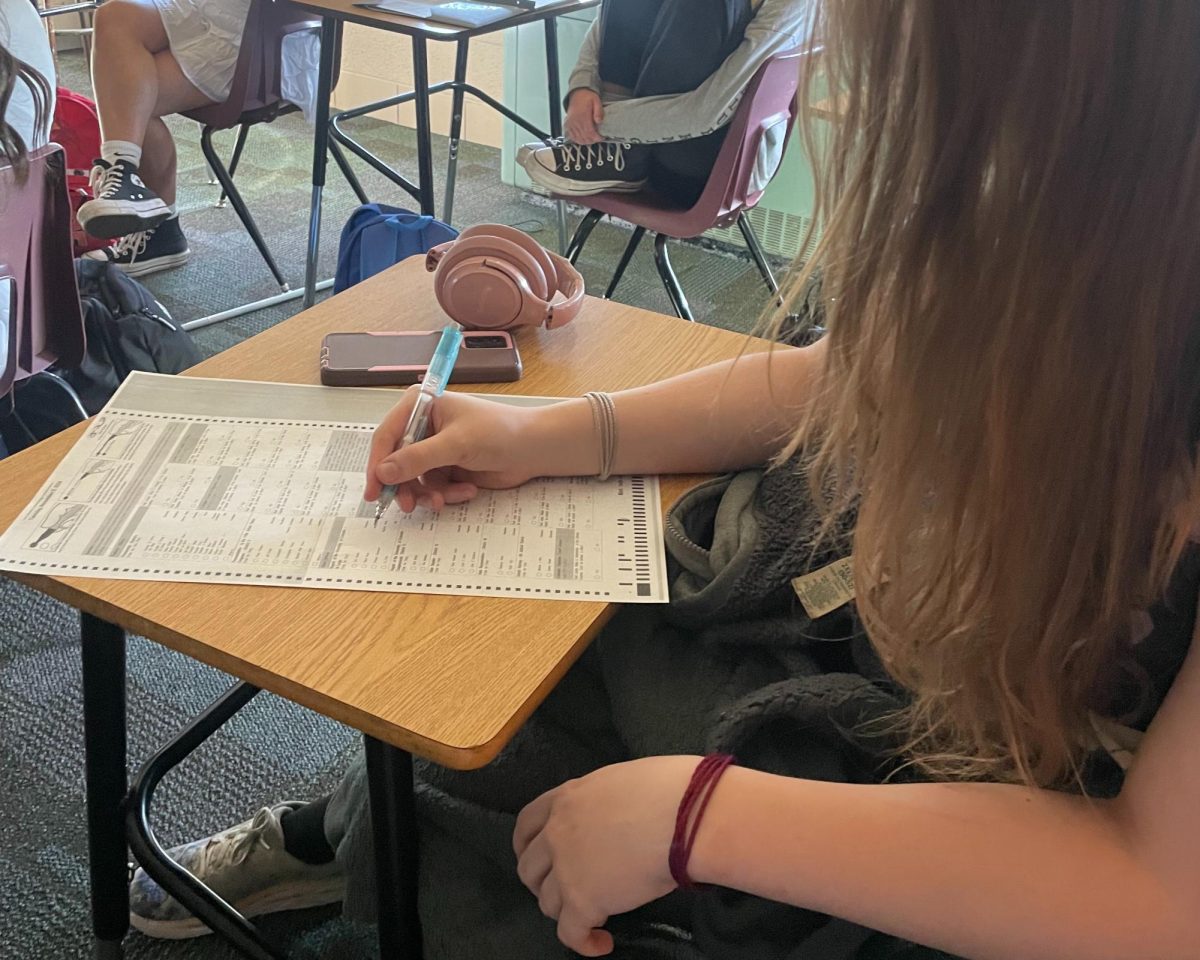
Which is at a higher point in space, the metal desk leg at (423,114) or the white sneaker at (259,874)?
the metal desk leg at (423,114)

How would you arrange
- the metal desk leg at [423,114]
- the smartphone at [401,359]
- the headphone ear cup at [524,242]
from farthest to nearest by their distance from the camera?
the metal desk leg at [423,114] < the headphone ear cup at [524,242] < the smartphone at [401,359]

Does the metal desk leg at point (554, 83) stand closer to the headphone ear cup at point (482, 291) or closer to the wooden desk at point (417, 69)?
the wooden desk at point (417, 69)

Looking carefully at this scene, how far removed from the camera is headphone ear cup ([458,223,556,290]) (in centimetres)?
102

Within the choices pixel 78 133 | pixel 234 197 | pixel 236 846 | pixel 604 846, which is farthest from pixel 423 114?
pixel 604 846

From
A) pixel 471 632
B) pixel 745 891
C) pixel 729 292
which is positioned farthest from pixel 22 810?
pixel 729 292

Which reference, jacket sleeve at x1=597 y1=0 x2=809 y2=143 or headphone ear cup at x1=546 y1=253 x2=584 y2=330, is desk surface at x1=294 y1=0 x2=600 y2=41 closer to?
jacket sleeve at x1=597 y1=0 x2=809 y2=143

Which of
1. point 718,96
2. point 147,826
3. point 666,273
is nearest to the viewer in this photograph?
point 147,826

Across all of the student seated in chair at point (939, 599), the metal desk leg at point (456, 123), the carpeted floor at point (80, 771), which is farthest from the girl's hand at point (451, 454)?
the metal desk leg at point (456, 123)

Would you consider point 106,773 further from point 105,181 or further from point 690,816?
point 105,181

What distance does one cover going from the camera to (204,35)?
250 cm

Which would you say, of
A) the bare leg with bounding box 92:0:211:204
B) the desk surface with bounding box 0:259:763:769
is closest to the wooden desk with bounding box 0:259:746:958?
the desk surface with bounding box 0:259:763:769

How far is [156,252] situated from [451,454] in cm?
253

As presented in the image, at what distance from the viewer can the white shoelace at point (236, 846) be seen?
1.16 metres

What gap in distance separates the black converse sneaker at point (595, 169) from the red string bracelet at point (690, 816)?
1.71 metres
